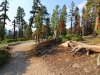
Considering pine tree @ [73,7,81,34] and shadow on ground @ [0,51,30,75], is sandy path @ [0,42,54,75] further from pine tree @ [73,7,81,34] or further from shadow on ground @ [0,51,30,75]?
pine tree @ [73,7,81,34]

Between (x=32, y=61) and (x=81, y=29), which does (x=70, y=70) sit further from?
(x=81, y=29)

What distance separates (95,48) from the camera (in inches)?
455

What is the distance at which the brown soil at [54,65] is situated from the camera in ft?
32.1

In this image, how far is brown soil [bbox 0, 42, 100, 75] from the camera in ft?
32.1

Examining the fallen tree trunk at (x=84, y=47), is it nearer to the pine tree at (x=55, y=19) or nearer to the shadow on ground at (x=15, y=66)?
the shadow on ground at (x=15, y=66)

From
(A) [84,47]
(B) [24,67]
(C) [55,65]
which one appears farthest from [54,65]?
(A) [84,47]

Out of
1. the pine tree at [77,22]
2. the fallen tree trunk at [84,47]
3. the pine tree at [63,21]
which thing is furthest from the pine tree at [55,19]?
the fallen tree trunk at [84,47]

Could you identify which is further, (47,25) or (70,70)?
(47,25)

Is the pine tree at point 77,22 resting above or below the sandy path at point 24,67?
above

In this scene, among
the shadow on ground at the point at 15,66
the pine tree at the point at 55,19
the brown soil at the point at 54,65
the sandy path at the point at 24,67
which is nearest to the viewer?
the brown soil at the point at 54,65

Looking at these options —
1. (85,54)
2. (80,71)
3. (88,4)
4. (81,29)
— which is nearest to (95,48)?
(85,54)

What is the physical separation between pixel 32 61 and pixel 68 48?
10.9 feet

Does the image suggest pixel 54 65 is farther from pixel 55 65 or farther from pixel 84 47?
pixel 84 47

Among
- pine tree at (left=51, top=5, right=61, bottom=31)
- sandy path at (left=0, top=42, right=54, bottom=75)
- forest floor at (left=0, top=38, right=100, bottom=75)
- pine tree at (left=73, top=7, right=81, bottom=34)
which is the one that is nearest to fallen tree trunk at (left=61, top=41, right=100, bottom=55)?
forest floor at (left=0, top=38, right=100, bottom=75)
